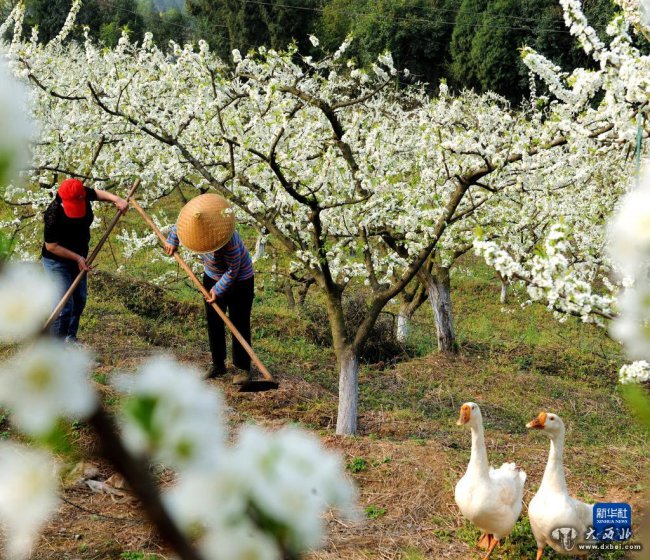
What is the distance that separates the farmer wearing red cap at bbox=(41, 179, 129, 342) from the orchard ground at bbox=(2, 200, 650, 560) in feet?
2.96

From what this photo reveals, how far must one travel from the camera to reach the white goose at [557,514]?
3.48 meters

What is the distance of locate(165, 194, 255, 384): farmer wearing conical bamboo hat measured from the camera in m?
5.23

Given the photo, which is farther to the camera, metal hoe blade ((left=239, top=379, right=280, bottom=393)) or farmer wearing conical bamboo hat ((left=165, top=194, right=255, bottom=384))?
metal hoe blade ((left=239, top=379, right=280, bottom=393))

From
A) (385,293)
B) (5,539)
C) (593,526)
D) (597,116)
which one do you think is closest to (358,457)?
(385,293)

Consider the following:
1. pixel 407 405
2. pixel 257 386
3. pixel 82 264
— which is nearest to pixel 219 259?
pixel 82 264

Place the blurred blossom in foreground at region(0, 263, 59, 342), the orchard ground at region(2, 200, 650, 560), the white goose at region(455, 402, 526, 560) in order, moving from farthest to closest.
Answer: the orchard ground at region(2, 200, 650, 560)
the white goose at region(455, 402, 526, 560)
the blurred blossom in foreground at region(0, 263, 59, 342)

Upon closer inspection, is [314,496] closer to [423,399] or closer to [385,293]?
[385,293]

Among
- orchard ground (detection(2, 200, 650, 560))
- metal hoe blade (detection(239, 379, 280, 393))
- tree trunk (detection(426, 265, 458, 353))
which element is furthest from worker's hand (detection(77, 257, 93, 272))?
tree trunk (detection(426, 265, 458, 353))

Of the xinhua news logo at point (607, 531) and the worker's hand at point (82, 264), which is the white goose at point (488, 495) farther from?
the worker's hand at point (82, 264)

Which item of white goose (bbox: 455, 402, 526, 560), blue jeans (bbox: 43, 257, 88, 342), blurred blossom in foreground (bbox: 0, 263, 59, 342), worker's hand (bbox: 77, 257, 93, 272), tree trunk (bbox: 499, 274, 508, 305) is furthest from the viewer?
tree trunk (bbox: 499, 274, 508, 305)

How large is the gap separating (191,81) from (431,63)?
25.3 metres

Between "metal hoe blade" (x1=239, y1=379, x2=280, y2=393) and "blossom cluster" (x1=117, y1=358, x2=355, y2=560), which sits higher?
"blossom cluster" (x1=117, y1=358, x2=355, y2=560)

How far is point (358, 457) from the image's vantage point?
4.88m

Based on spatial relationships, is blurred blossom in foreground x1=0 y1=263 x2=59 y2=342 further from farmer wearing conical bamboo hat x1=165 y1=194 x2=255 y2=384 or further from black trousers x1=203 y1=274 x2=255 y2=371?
black trousers x1=203 y1=274 x2=255 y2=371
